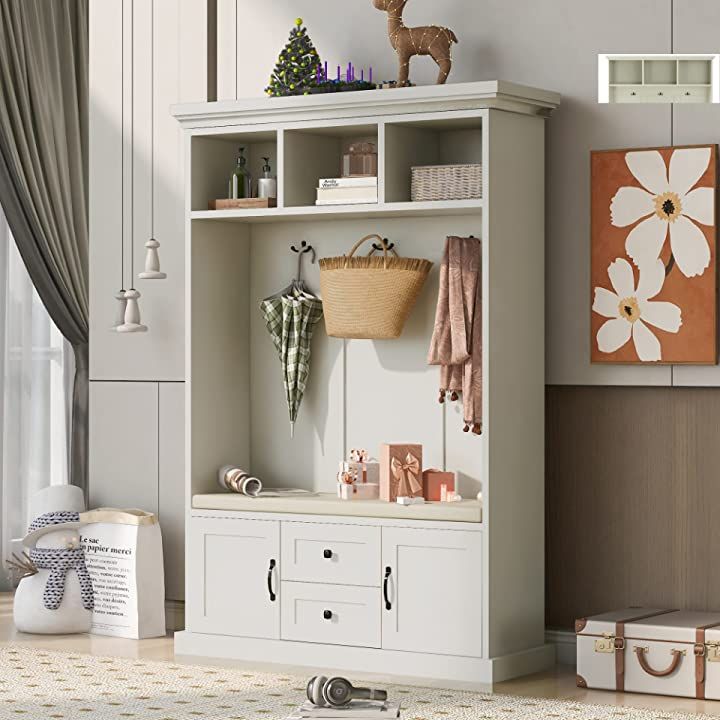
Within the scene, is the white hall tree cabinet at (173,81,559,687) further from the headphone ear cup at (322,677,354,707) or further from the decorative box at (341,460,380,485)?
the headphone ear cup at (322,677,354,707)

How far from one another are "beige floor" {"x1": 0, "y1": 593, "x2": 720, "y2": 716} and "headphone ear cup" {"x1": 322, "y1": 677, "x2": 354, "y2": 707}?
4.61 ft

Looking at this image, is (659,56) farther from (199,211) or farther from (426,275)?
(199,211)

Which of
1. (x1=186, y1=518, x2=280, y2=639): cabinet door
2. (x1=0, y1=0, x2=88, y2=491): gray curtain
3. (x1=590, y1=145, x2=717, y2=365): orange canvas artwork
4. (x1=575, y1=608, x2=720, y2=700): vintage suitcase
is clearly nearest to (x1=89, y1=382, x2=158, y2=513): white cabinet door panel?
(x1=186, y1=518, x2=280, y2=639): cabinet door

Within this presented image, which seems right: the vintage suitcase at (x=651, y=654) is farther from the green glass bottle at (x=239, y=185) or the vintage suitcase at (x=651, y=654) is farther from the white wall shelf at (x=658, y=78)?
the green glass bottle at (x=239, y=185)

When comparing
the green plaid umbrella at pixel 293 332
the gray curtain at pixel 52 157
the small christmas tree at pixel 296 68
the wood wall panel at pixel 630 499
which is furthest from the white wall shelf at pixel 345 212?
the gray curtain at pixel 52 157

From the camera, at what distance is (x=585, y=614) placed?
529 cm

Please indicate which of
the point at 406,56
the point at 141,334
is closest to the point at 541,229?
the point at 406,56

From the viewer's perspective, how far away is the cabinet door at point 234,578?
17.3 feet

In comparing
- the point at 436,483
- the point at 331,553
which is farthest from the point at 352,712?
the point at 436,483

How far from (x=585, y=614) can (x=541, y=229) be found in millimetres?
1316

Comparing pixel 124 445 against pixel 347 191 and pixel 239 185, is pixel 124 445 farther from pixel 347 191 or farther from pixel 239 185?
pixel 347 191

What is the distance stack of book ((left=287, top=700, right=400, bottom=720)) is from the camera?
11.2ft

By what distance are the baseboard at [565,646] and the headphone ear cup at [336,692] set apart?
1915mm

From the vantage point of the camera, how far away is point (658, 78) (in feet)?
16.8
